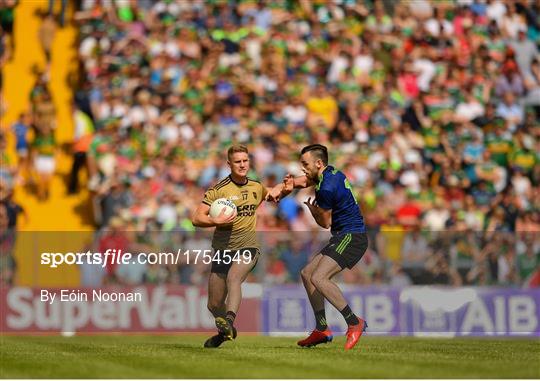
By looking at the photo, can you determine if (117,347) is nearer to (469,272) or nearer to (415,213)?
(469,272)

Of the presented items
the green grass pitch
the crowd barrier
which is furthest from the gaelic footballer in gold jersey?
the crowd barrier

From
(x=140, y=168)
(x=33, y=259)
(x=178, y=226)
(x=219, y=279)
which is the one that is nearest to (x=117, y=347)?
(x=219, y=279)

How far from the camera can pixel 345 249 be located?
15.4 metres

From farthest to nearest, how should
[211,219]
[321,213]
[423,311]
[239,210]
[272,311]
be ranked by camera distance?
[423,311], [272,311], [239,210], [211,219], [321,213]

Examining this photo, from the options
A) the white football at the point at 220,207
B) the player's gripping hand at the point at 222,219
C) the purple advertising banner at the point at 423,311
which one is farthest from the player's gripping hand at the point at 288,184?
the purple advertising banner at the point at 423,311

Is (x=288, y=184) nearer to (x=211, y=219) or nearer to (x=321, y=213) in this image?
(x=321, y=213)

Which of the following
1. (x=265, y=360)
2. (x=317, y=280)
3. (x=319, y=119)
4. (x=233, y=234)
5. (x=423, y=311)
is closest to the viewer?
(x=265, y=360)

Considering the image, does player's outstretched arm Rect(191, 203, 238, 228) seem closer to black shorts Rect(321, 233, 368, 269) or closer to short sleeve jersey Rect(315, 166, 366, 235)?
short sleeve jersey Rect(315, 166, 366, 235)

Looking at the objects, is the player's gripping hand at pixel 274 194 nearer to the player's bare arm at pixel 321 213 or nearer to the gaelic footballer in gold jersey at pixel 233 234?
the gaelic footballer in gold jersey at pixel 233 234

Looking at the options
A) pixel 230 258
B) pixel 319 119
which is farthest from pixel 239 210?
pixel 319 119

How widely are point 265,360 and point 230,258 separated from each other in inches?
77.3

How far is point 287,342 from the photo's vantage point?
59.6 feet

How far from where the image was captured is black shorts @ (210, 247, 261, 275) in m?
15.8

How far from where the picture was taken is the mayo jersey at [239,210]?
619 inches
